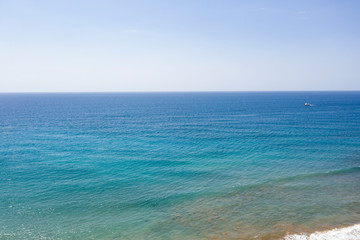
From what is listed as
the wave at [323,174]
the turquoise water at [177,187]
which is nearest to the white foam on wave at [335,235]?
the turquoise water at [177,187]

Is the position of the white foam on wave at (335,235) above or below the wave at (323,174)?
below

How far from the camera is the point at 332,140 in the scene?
6062cm

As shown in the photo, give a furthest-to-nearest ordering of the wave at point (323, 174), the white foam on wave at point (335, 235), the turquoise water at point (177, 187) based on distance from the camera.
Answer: the wave at point (323, 174)
the turquoise water at point (177, 187)
the white foam on wave at point (335, 235)

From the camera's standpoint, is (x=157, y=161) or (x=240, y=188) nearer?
(x=240, y=188)

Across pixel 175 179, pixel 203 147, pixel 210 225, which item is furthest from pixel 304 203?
pixel 203 147

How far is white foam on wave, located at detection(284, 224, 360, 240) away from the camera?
21609 millimetres

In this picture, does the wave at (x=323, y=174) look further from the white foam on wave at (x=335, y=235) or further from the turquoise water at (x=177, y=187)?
→ the white foam on wave at (x=335, y=235)

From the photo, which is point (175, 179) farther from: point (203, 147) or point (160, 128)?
point (160, 128)

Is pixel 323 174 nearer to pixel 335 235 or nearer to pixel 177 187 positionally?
pixel 335 235

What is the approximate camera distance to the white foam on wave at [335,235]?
21.6 meters

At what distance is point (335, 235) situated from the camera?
72.4ft

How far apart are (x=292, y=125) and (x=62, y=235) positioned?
260 ft

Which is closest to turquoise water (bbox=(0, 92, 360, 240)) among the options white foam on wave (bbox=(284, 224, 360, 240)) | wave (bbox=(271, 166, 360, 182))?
wave (bbox=(271, 166, 360, 182))

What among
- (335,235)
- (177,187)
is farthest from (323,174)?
(177,187)
